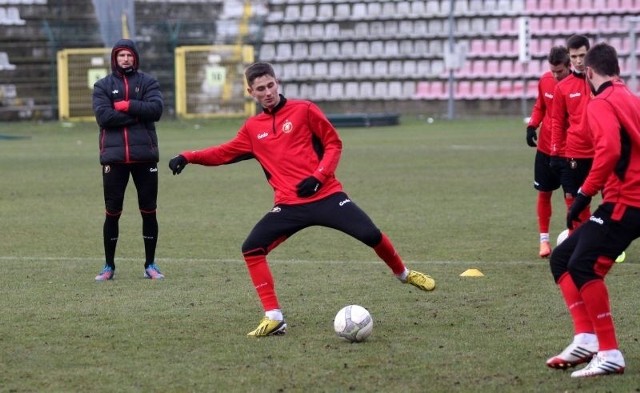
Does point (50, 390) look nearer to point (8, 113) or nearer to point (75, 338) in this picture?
point (75, 338)

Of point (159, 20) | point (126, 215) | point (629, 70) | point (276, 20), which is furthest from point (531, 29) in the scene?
point (126, 215)

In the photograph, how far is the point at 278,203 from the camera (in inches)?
305

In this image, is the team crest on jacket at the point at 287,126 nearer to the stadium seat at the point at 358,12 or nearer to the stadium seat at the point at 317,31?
the stadium seat at the point at 358,12

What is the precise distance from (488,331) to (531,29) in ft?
103

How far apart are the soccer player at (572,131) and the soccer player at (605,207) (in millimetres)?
3893

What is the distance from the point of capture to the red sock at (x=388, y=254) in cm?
786

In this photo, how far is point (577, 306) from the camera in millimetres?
6430

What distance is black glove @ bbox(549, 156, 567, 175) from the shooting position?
10.6 meters

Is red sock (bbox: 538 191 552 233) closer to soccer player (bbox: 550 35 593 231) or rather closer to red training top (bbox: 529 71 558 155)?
red training top (bbox: 529 71 558 155)

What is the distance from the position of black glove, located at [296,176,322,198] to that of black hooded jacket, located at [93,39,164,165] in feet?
8.81

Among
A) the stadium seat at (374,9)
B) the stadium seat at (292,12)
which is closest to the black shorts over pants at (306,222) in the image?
the stadium seat at (374,9)

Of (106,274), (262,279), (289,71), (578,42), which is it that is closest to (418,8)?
(289,71)

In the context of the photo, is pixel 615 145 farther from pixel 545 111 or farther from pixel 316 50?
pixel 316 50

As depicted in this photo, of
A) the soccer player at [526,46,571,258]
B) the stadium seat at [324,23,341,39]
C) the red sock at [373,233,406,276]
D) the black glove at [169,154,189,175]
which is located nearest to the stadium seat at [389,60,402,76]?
the stadium seat at [324,23,341,39]
